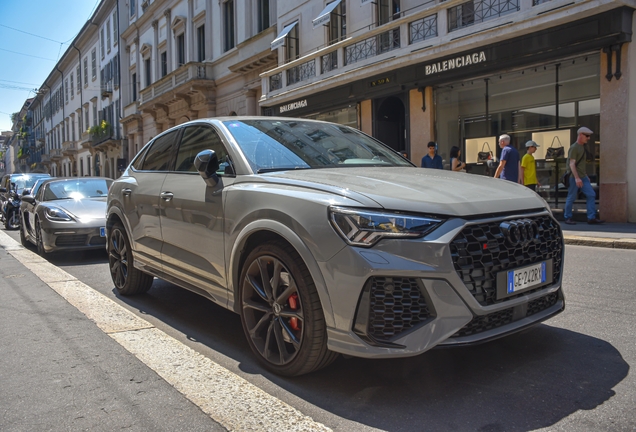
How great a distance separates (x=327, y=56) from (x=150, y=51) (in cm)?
2161

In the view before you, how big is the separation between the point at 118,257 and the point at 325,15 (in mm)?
13816

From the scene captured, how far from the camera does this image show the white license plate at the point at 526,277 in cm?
279

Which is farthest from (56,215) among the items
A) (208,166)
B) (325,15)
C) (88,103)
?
(88,103)

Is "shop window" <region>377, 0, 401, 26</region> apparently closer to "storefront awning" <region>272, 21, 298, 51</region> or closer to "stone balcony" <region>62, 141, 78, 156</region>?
"storefront awning" <region>272, 21, 298, 51</region>

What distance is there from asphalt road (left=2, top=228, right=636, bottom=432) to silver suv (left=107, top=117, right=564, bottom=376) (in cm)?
28

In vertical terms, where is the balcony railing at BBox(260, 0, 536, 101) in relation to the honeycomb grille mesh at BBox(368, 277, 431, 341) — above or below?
above

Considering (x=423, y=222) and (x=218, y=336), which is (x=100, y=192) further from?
(x=423, y=222)

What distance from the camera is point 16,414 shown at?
2.77 m

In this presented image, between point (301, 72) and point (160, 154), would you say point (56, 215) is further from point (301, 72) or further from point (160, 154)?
point (301, 72)

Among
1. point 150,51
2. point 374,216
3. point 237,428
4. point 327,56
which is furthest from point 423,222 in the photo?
point 150,51

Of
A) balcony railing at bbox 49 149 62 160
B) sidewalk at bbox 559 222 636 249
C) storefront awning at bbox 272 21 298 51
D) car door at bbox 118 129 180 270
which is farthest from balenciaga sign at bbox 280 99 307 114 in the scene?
balcony railing at bbox 49 149 62 160

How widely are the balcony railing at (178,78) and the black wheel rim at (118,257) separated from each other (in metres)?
22.8

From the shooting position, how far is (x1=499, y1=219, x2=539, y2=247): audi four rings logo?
9.11ft

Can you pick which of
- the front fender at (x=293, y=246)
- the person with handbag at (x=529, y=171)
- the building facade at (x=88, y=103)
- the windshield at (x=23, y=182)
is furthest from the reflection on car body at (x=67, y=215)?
the building facade at (x=88, y=103)
